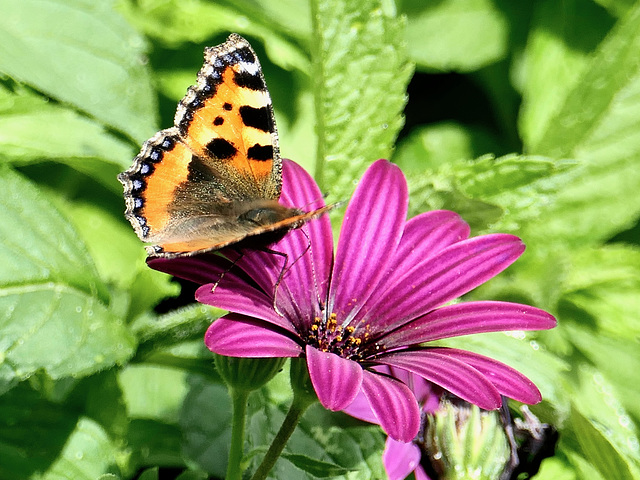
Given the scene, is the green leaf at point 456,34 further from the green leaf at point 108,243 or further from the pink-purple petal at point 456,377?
the pink-purple petal at point 456,377

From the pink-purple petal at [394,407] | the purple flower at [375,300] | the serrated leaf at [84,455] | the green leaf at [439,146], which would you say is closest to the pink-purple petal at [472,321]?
the purple flower at [375,300]

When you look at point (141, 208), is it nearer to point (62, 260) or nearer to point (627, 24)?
point (62, 260)

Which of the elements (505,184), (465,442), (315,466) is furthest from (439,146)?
(315,466)

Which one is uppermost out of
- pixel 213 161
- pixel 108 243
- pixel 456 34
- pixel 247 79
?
pixel 456 34

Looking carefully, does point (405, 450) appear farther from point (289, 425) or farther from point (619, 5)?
point (619, 5)

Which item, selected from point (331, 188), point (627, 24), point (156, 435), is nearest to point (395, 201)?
Result: point (331, 188)

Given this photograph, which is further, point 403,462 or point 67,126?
point 67,126

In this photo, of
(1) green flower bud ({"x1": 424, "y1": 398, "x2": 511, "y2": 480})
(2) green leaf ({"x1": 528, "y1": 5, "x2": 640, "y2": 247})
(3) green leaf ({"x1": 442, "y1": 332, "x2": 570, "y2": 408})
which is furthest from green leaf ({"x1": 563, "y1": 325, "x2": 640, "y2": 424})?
(1) green flower bud ({"x1": 424, "y1": 398, "x2": 511, "y2": 480})
